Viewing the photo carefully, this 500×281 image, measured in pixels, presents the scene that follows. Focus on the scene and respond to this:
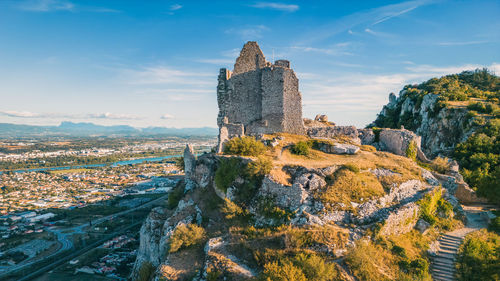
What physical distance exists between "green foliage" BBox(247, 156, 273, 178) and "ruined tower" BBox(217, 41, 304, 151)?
5589mm

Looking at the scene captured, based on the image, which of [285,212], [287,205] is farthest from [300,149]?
[285,212]

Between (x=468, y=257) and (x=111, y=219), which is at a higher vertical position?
(x=468, y=257)

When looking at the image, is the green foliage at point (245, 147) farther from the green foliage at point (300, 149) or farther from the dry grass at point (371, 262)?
the dry grass at point (371, 262)

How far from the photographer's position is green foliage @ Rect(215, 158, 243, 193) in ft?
58.5

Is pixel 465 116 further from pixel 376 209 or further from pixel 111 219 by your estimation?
pixel 111 219

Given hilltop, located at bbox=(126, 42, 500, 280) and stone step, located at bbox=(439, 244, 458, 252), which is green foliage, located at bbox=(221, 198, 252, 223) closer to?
hilltop, located at bbox=(126, 42, 500, 280)

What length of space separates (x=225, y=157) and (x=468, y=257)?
47.0 feet

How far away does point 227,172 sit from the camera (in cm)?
1827

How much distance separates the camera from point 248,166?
17.2m

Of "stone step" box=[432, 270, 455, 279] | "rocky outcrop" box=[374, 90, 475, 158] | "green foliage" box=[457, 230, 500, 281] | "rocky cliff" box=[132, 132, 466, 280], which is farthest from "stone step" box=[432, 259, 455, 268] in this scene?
"rocky outcrop" box=[374, 90, 475, 158]

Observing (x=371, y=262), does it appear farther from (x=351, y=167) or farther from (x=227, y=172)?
(x=227, y=172)

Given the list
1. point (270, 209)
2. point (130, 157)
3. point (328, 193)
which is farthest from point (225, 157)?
point (130, 157)

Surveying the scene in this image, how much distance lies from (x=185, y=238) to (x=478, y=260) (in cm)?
1483

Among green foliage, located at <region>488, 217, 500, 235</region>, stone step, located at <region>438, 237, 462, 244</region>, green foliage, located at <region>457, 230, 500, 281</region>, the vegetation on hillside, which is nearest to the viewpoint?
green foliage, located at <region>457, 230, 500, 281</region>
